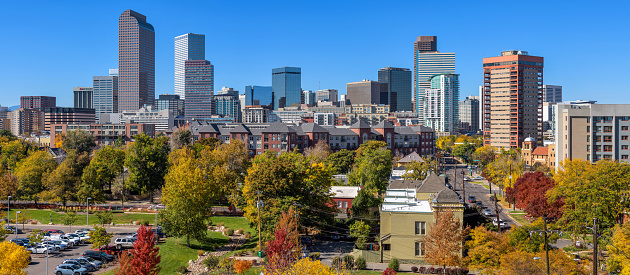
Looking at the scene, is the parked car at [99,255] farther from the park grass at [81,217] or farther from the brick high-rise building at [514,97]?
the brick high-rise building at [514,97]

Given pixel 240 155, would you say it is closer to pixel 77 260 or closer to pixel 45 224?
pixel 45 224

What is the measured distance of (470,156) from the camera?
181750 mm

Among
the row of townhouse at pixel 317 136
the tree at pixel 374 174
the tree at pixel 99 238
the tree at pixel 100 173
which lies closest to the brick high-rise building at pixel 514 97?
the row of townhouse at pixel 317 136

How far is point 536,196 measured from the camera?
6550cm

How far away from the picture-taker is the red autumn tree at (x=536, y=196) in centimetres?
6134

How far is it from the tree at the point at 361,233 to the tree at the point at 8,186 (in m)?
57.8

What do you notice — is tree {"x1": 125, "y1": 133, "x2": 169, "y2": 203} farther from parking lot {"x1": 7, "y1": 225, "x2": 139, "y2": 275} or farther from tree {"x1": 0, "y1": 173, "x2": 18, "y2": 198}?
tree {"x1": 0, "y1": 173, "x2": 18, "y2": 198}

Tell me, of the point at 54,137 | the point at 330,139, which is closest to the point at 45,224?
the point at 330,139

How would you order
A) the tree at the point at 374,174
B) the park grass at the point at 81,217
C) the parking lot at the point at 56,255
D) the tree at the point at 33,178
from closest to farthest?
the parking lot at the point at 56,255 → the park grass at the point at 81,217 → the tree at the point at 33,178 → the tree at the point at 374,174

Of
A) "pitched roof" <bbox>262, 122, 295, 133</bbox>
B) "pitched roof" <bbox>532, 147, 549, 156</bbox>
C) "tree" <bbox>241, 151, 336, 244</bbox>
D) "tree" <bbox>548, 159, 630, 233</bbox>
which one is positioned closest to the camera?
"tree" <bbox>548, 159, 630, 233</bbox>

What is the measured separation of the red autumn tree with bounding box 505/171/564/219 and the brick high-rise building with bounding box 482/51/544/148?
110576 mm

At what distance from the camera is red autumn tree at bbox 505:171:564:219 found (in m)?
61.3

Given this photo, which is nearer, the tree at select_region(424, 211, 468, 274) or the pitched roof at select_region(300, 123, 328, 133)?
the tree at select_region(424, 211, 468, 274)

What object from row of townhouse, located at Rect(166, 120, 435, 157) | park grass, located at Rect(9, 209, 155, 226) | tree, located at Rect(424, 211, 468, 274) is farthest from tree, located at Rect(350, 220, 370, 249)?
row of townhouse, located at Rect(166, 120, 435, 157)
